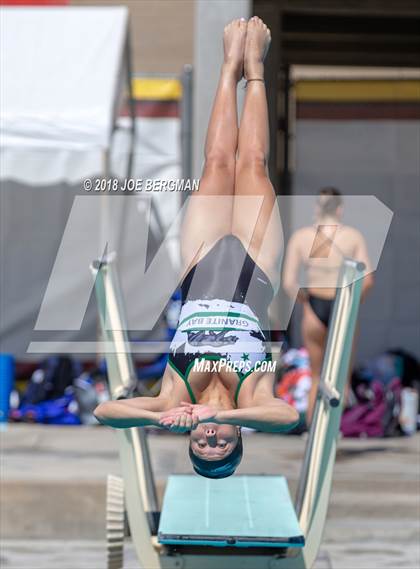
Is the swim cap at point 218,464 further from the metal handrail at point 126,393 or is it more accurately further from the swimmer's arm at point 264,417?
the metal handrail at point 126,393

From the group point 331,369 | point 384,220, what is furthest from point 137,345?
point 384,220

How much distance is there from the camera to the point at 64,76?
6.57 meters

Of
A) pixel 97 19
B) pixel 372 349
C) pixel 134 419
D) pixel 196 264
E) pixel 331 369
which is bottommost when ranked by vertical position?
pixel 372 349

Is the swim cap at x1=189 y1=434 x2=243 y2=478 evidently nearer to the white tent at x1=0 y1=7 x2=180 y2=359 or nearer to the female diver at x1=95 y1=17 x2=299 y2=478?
the female diver at x1=95 y1=17 x2=299 y2=478

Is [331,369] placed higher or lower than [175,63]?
lower

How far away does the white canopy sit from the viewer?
20.1 feet

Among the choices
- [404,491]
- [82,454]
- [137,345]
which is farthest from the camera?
[82,454]

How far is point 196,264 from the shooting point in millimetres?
2871

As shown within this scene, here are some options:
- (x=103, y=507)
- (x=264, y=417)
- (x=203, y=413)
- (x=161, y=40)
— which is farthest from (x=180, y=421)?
(x=161, y=40)

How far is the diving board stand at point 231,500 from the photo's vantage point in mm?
3875

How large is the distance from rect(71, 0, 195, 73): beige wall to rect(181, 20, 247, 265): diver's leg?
465 centimetres

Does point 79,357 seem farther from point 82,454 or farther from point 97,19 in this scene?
point 97,19

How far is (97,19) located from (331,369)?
369 cm

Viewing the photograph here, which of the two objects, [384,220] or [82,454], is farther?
[82,454]
